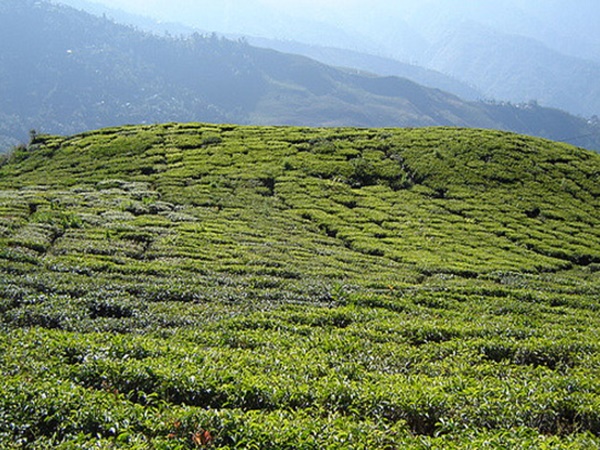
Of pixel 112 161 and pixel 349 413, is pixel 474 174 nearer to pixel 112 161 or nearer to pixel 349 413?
pixel 112 161

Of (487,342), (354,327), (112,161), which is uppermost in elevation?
(487,342)

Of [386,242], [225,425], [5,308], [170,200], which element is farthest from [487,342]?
[170,200]

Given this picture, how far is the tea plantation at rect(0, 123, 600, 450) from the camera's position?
9867 millimetres

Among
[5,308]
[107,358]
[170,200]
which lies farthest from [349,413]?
[170,200]

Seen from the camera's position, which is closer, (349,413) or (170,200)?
(349,413)

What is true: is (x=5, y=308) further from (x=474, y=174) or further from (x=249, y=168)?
(x=474, y=174)

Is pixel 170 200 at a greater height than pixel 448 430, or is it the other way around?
pixel 448 430

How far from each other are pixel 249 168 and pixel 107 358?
38396 mm

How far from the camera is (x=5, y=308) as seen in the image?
A: 53.3 feet

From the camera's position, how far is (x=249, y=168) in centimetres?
4956

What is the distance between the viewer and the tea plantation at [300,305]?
32.4ft

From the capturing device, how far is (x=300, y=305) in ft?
64.6

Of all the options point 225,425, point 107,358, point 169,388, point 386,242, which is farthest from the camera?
point 386,242

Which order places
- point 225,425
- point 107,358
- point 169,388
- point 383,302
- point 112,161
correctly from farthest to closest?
point 112,161 → point 383,302 → point 107,358 → point 169,388 → point 225,425
